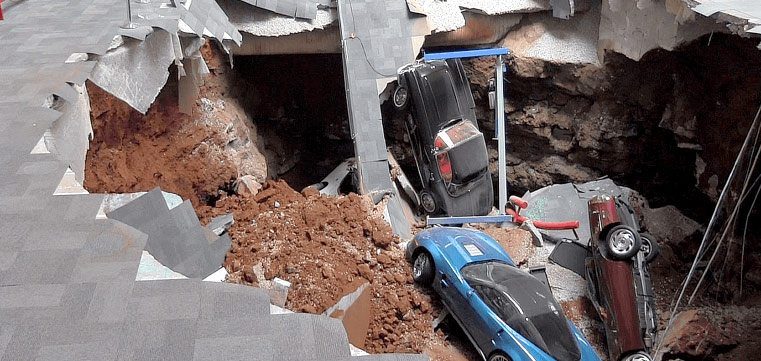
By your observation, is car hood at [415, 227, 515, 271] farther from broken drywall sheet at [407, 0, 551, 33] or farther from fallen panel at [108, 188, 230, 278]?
broken drywall sheet at [407, 0, 551, 33]

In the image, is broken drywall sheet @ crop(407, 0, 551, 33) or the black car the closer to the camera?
the black car

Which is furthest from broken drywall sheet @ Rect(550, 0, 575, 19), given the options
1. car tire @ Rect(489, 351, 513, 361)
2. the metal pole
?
car tire @ Rect(489, 351, 513, 361)

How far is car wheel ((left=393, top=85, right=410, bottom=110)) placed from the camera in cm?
805

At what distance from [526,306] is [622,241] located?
4.76 ft

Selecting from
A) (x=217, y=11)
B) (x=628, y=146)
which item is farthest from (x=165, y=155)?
(x=628, y=146)

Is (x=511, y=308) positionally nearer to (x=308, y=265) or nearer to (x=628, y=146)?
(x=308, y=265)

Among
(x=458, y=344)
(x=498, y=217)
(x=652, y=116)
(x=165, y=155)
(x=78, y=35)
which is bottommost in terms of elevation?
(x=458, y=344)

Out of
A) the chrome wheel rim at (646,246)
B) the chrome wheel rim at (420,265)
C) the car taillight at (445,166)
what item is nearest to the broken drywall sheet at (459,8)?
the car taillight at (445,166)

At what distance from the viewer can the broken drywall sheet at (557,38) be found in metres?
8.69

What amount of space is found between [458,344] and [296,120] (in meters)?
5.51

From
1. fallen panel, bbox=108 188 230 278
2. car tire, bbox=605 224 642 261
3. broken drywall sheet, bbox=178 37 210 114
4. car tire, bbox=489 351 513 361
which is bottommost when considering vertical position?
car tire, bbox=489 351 513 361

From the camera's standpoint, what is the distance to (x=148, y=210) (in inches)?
163

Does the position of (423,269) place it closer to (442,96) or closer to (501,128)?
(442,96)

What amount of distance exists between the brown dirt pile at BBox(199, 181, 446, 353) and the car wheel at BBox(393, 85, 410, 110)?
5.88ft
